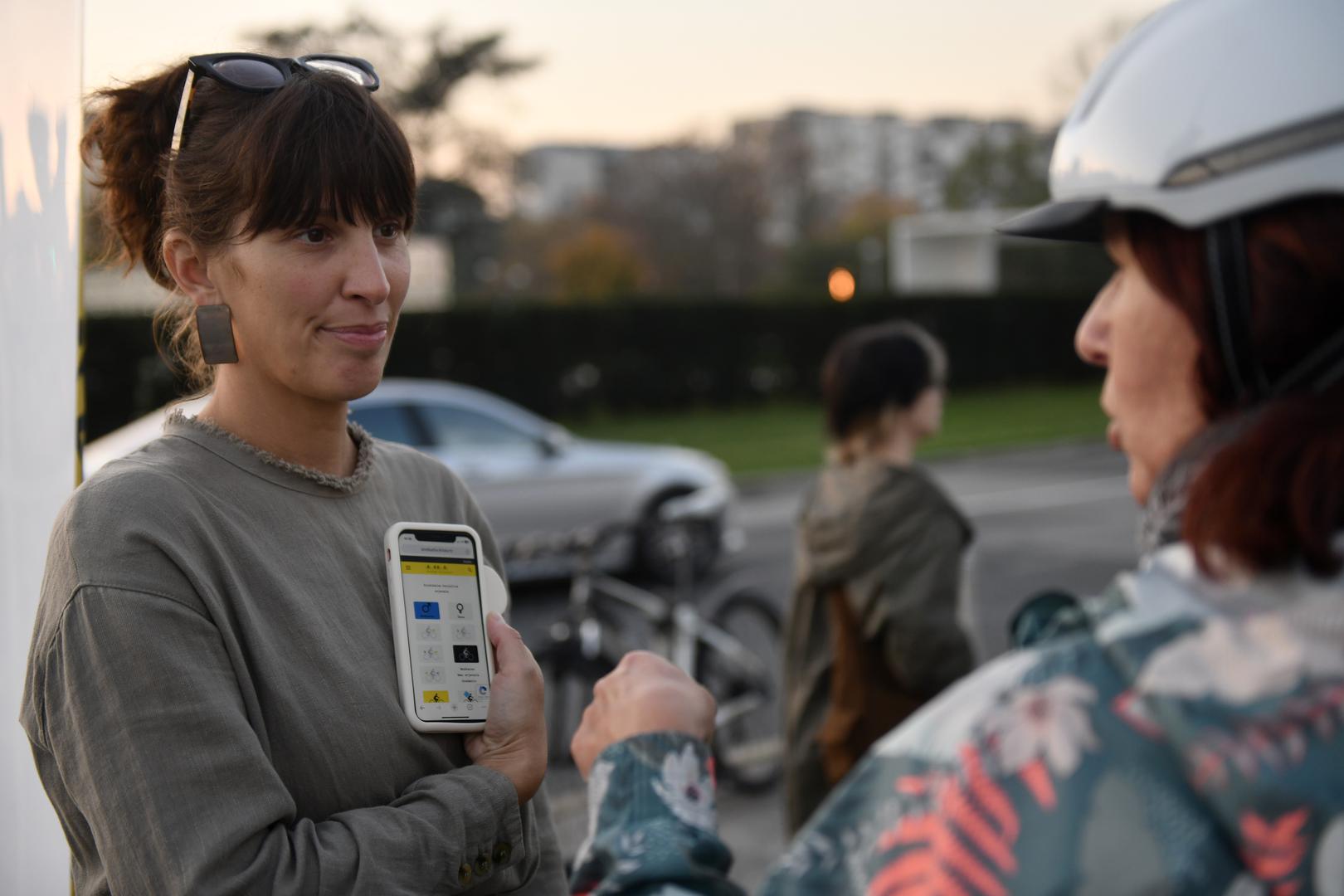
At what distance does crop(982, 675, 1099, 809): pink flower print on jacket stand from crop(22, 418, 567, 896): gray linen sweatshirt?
2.70 ft

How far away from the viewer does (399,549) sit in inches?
70.8

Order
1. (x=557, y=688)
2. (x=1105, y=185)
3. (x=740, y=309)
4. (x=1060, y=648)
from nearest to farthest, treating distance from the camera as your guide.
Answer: (x=1060, y=648)
(x=1105, y=185)
(x=557, y=688)
(x=740, y=309)

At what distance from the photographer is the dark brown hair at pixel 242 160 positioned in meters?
1.67

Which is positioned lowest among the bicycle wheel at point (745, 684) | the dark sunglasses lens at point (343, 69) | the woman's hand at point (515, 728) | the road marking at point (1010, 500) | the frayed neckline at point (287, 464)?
the road marking at point (1010, 500)

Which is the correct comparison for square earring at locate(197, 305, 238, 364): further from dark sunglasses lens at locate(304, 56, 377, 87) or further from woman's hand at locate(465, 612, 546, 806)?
woman's hand at locate(465, 612, 546, 806)

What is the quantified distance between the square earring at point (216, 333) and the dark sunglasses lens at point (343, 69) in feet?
1.18

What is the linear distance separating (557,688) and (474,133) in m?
33.7

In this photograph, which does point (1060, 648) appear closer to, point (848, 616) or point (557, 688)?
point (848, 616)

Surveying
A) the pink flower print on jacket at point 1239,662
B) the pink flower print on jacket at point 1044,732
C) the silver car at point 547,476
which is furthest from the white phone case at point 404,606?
the silver car at point 547,476

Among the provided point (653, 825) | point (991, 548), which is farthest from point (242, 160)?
point (991, 548)

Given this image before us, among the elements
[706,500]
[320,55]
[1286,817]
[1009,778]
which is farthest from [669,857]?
[706,500]

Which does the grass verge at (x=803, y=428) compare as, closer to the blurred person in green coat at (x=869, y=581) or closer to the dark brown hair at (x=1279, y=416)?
the blurred person in green coat at (x=869, y=581)

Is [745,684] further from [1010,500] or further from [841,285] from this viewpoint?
[1010,500]

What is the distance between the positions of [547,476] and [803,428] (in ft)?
40.7
